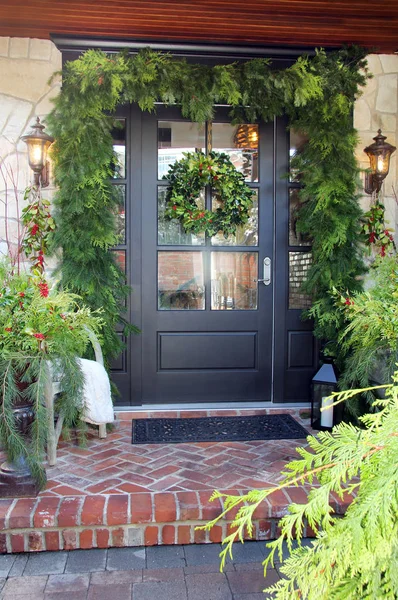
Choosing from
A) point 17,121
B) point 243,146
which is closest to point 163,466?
point 243,146

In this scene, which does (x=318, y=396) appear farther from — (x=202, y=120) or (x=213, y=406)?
(x=202, y=120)

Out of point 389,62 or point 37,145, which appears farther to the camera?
point 389,62

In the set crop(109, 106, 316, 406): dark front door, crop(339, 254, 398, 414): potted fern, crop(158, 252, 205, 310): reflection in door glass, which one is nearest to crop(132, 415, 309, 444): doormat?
crop(109, 106, 316, 406): dark front door

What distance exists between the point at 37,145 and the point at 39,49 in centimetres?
71

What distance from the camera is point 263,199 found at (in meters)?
3.61

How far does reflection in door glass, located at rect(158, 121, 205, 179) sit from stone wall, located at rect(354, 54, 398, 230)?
1.15m

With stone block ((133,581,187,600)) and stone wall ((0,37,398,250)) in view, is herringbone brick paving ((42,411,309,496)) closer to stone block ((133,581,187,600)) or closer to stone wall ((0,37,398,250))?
stone block ((133,581,187,600))

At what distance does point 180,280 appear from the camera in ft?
11.8

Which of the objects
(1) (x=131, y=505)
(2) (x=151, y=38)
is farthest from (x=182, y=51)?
(1) (x=131, y=505)

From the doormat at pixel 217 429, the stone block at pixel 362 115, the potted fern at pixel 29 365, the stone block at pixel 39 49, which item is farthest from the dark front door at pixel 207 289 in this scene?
the potted fern at pixel 29 365

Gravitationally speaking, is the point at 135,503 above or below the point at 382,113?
below

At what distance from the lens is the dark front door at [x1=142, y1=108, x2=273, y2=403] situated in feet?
11.7

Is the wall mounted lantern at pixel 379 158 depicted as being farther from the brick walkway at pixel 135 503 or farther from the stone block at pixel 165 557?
the stone block at pixel 165 557

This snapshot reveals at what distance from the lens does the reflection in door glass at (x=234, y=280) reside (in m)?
3.64
